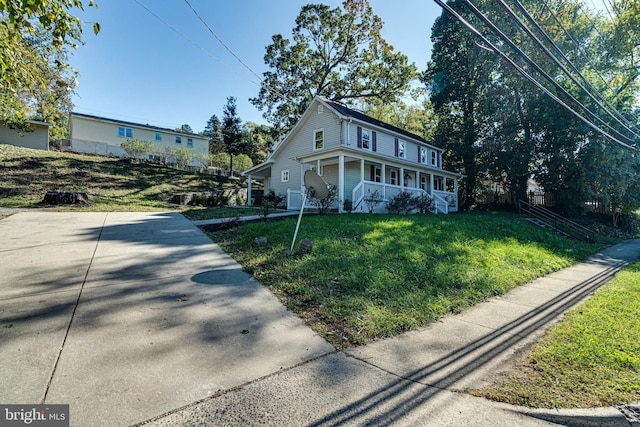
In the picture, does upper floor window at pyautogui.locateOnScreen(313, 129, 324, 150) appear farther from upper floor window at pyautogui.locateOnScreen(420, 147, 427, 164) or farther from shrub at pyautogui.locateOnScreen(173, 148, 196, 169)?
shrub at pyautogui.locateOnScreen(173, 148, 196, 169)

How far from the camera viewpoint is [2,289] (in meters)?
4.21

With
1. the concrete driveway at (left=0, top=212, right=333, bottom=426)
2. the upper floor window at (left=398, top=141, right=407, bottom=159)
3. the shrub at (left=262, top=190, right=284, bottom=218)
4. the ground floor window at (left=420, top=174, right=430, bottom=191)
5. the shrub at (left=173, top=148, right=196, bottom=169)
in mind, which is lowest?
the concrete driveway at (left=0, top=212, right=333, bottom=426)

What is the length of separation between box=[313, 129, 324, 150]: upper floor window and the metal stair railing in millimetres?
13509

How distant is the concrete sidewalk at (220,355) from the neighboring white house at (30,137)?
94.5 ft

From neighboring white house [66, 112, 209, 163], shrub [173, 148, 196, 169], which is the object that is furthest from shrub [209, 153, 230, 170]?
shrub [173, 148, 196, 169]

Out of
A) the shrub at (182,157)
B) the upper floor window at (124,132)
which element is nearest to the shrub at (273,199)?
the shrub at (182,157)

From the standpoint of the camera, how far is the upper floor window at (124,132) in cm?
3031

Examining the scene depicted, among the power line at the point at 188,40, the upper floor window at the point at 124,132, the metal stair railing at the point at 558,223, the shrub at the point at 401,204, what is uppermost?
the upper floor window at the point at 124,132

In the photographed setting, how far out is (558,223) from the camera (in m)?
16.8

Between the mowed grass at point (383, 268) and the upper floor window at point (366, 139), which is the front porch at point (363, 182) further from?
the mowed grass at point (383, 268)

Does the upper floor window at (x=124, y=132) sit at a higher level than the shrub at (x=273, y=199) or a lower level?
higher

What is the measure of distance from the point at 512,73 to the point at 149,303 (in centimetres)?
2671

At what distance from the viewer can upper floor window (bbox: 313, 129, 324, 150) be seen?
1801 centimetres

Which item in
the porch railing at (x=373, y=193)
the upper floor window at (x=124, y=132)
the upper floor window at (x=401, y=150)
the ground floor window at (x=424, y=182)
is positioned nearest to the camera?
the porch railing at (x=373, y=193)
